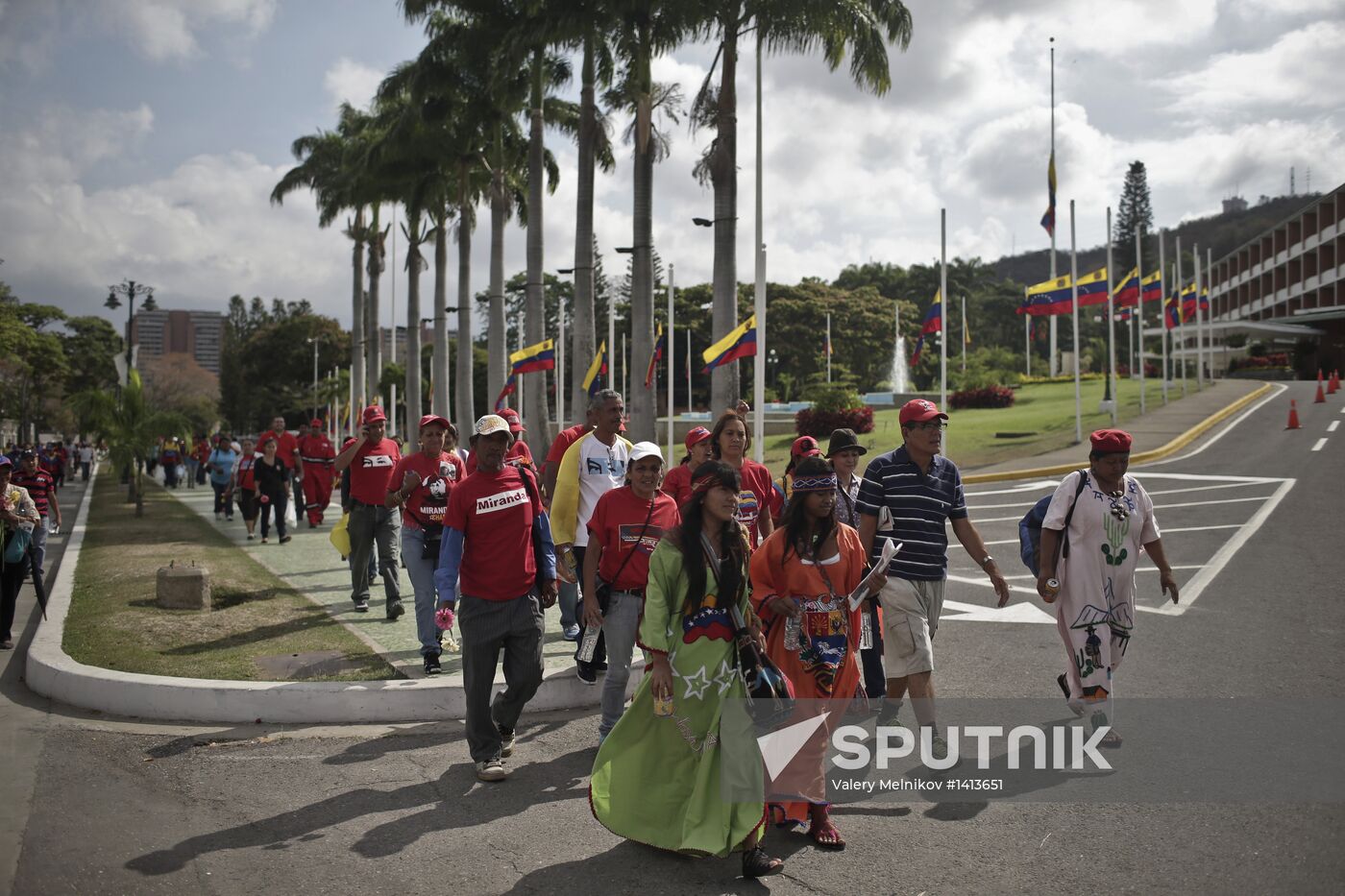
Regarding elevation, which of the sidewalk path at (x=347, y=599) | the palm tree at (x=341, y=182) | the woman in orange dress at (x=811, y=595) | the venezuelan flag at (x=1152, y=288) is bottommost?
the sidewalk path at (x=347, y=599)

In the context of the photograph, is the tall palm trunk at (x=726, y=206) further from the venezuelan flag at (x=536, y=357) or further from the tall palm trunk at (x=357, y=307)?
the tall palm trunk at (x=357, y=307)

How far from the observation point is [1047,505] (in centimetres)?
617

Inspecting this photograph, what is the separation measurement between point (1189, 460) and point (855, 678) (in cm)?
2127

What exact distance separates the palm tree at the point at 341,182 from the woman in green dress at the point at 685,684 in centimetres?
3410

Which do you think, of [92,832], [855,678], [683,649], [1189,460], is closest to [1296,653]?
[855,678]

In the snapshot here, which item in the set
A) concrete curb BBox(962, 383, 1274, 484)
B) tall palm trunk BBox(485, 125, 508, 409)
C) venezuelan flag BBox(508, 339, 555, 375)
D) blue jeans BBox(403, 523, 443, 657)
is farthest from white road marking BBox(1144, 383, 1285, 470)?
blue jeans BBox(403, 523, 443, 657)

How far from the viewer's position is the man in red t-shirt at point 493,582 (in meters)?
5.65

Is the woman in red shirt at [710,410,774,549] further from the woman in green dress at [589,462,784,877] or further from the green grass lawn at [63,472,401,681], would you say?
the green grass lawn at [63,472,401,681]

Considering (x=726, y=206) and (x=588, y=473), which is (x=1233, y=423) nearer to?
(x=726, y=206)

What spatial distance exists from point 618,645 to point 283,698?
2.53m

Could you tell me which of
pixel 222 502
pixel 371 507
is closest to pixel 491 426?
pixel 371 507

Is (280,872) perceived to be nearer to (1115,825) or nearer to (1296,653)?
(1115,825)

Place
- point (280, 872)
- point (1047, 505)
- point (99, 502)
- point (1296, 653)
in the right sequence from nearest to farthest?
point (280, 872) → point (1047, 505) → point (1296, 653) → point (99, 502)

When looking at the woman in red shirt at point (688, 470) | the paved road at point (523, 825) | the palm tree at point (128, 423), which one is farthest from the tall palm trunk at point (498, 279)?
the paved road at point (523, 825)
